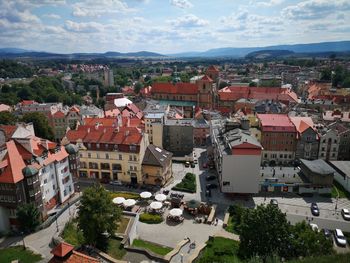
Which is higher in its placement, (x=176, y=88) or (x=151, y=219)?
(x=176, y=88)

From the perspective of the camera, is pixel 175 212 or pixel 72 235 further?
pixel 175 212

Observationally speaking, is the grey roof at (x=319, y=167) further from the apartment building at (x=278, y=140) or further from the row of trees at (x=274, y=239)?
the row of trees at (x=274, y=239)

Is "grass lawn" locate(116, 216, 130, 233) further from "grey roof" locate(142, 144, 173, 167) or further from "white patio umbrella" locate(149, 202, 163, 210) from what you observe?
"grey roof" locate(142, 144, 173, 167)

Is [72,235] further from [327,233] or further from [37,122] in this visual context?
[37,122]

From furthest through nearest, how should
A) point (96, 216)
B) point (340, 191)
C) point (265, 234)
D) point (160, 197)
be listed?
point (340, 191), point (160, 197), point (96, 216), point (265, 234)

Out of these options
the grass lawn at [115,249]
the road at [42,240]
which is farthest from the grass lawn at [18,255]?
the grass lawn at [115,249]

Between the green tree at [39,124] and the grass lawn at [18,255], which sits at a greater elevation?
the green tree at [39,124]

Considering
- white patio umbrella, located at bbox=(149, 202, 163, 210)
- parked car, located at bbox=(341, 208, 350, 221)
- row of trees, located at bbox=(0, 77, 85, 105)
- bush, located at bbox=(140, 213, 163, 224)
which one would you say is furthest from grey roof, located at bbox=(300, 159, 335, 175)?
row of trees, located at bbox=(0, 77, 85, 105)

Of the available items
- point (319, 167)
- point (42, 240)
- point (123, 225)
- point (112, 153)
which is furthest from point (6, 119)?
point (319, 167)
